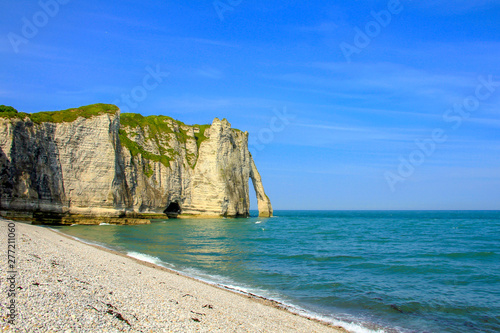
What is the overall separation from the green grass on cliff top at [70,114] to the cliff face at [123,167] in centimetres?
17

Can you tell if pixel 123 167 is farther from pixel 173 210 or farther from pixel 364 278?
pixel 364 278

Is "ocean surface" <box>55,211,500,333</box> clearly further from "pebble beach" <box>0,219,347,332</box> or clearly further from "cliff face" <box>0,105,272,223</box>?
"cliff face" <box>0,105,272,223</box>

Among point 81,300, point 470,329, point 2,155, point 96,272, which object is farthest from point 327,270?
point 2,155

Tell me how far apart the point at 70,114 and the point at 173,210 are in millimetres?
25909

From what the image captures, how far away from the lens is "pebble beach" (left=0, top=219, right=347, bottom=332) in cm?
547

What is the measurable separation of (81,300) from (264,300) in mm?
5555

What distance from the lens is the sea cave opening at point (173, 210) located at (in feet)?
192

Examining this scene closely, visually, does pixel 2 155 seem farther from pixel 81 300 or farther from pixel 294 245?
pixel 81 300

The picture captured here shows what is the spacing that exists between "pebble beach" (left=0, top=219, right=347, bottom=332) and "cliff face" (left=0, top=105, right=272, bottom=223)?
2701 cm

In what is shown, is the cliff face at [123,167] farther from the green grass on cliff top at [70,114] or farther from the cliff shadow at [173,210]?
the green grass on cliff top at [70,114]

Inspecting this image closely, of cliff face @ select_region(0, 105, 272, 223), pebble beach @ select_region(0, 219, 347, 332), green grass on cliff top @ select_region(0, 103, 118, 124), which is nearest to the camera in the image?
pebble beach @ select_region(0, 219, 347, 332)

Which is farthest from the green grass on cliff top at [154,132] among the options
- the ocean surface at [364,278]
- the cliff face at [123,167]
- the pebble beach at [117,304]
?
the pebble beach at [117,304]

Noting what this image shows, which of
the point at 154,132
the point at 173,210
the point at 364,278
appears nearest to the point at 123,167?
the point at 154,132

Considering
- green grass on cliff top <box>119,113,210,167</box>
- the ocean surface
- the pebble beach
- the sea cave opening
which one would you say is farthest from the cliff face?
the pebble beach
